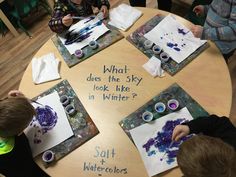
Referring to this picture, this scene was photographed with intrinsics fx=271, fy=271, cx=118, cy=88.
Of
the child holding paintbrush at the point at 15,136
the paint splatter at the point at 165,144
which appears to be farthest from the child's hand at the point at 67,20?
the paint splatter at the point at 165,144

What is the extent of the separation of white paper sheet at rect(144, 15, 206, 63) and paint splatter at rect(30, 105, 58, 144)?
2.23 feet

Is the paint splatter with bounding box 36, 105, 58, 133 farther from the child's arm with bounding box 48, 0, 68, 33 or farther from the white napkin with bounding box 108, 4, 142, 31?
the white napkin with bounding box 108, 4, 142, 31

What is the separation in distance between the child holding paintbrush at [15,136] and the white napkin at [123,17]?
73 centimetres

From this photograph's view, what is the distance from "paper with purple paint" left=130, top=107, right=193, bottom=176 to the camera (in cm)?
115

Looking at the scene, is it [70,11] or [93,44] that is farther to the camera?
[70,11]

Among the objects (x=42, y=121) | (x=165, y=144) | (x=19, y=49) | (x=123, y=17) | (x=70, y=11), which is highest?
(x=70, y=11)

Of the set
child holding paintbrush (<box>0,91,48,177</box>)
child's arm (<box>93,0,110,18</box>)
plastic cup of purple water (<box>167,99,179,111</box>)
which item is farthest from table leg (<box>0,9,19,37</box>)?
plastic cup of purple water (<box>167,99,179,111</box>)

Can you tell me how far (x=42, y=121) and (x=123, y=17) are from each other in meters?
0.79

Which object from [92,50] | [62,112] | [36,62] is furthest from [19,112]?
[92,50]

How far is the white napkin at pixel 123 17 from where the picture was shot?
5.33 feet

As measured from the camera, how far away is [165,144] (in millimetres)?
1196

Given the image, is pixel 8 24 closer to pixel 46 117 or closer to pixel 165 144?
pixel 46 117

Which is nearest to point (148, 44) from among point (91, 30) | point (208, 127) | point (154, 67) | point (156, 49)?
point (156, 49)

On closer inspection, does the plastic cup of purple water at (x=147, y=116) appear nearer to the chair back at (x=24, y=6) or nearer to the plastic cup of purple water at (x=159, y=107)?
the plastic cup of purple water at (x=159, y=107)
